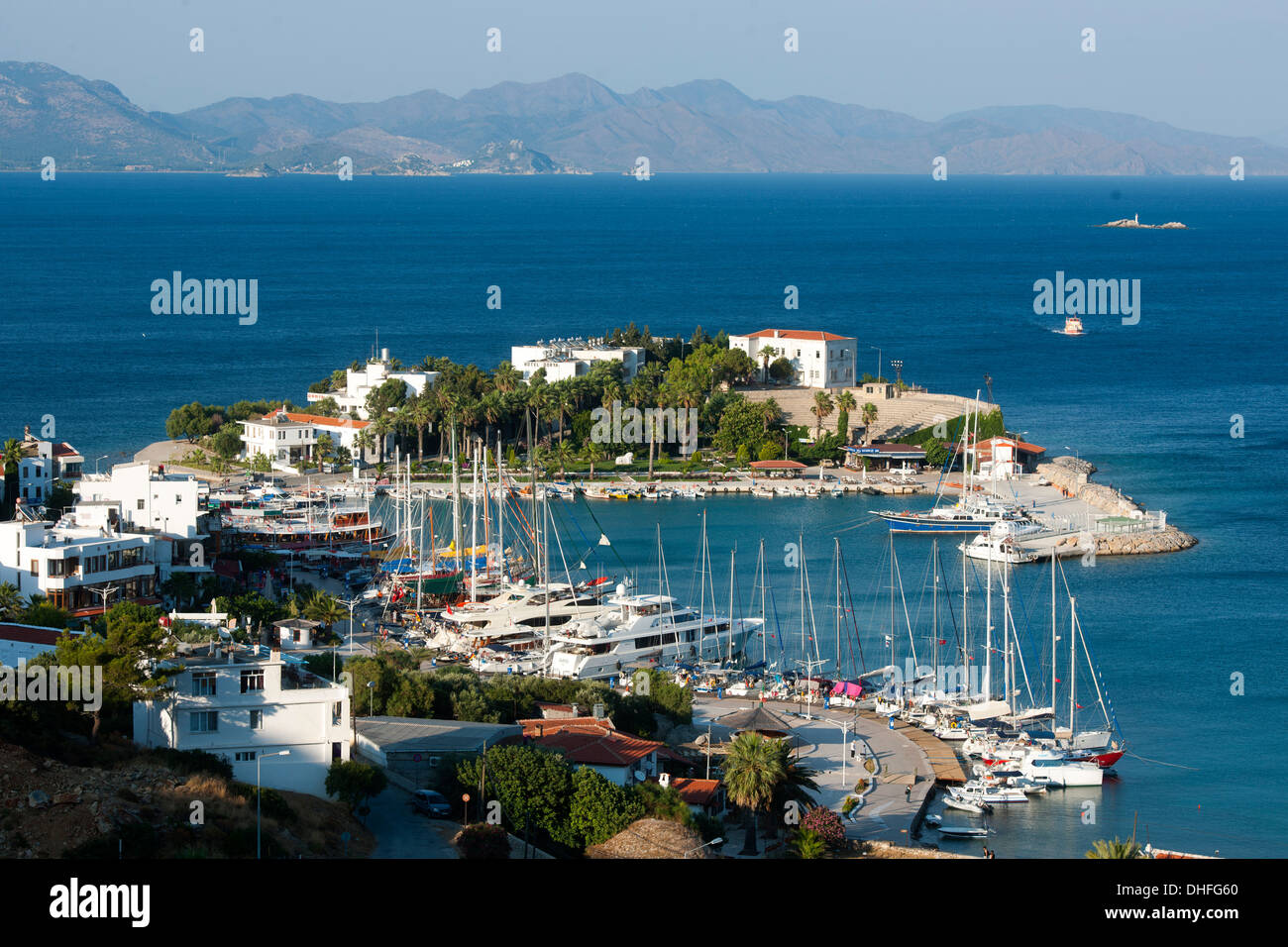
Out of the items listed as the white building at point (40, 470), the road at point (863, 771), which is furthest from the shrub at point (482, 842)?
the white building at point (40, 470)

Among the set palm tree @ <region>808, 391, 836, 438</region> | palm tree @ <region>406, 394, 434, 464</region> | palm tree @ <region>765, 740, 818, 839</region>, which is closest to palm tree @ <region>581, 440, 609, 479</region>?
palm tree @ <region>406, 394, 434, 464</region>

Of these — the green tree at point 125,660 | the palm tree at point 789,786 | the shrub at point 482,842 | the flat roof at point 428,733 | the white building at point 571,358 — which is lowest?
the palm tree at point 789,786

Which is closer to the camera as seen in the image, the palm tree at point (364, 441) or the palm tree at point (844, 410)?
the palm tree at point (364, 441)

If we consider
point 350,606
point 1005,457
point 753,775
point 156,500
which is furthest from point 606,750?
point 1005,457

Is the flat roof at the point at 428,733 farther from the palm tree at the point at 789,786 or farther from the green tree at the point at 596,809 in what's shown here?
the palm tree at the point at 789,786

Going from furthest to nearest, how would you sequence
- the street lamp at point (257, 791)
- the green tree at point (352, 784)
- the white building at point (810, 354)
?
the white building at point (810, 354) < the green tree at point (352, 784) < the street lamp at point (257, 791)

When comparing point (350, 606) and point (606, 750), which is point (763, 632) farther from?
point (606, 750)

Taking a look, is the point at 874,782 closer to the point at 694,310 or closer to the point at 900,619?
the point at 900,619
